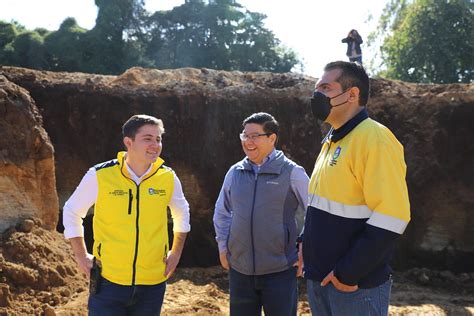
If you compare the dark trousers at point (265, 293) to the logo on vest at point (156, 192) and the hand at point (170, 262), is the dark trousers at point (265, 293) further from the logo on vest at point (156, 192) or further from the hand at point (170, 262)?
the logo on vest at point (156, 192)

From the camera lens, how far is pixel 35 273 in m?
6.15

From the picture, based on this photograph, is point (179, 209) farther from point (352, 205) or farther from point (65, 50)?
point (65, 50)

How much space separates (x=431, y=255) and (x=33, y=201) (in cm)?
733

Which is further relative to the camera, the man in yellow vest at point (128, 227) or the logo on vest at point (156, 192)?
the logo on vest at point (156, 192)

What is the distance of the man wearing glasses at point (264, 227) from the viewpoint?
372 centimetres

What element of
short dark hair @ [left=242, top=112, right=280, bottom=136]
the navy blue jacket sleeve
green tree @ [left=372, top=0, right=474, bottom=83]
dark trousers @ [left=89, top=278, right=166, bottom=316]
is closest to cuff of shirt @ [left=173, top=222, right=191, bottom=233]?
dark trousers @ [left=89, top=278, right=166, bottom=316]

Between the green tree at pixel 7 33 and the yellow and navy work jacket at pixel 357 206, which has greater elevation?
the green tree at pixel 7 33

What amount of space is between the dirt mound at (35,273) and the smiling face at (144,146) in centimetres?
296

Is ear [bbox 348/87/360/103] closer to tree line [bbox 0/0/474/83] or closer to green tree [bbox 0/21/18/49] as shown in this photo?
tree line [bbox 0/0/474/83]

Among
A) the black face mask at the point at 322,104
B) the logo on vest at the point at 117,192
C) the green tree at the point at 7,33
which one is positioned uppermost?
the green tree at the point at 7,33

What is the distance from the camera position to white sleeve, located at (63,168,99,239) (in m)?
3.43

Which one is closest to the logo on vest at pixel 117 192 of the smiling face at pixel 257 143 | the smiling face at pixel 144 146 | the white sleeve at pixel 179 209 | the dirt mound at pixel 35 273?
the smiling face at pixel 144 146

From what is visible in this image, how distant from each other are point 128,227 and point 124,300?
0.46m

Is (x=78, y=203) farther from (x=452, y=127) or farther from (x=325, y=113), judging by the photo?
(x=452, y=127)
